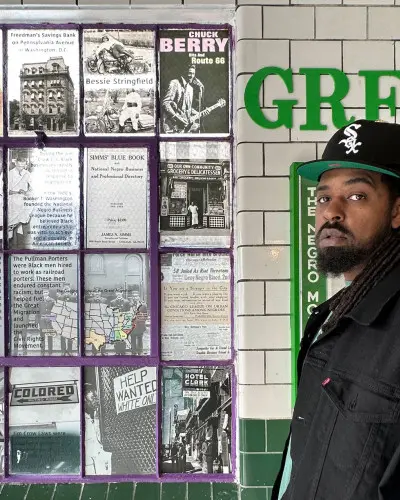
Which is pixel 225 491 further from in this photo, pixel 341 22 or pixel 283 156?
pixel 341 22

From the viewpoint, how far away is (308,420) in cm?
146

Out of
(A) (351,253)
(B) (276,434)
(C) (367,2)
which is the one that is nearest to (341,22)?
(C) (367,2)

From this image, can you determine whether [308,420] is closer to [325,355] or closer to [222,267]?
[325,355]

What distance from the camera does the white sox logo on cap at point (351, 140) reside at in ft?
5.26

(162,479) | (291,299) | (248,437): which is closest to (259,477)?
(248,437)

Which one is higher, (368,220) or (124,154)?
(124,154)

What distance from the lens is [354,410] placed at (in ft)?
4.16

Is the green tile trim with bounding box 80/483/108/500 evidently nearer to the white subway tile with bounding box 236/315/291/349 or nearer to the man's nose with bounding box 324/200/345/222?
the white subway tile with bounding box 236/315/291/349

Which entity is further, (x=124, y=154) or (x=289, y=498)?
(x=124, y=154)

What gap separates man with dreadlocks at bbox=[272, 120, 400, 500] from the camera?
1.21m

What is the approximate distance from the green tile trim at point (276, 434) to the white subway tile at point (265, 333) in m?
0.47

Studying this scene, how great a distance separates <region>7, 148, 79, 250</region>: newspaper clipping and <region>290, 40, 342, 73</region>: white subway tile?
1573mm

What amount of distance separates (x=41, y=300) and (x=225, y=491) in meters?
1.75

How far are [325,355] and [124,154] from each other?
2.27 meters
